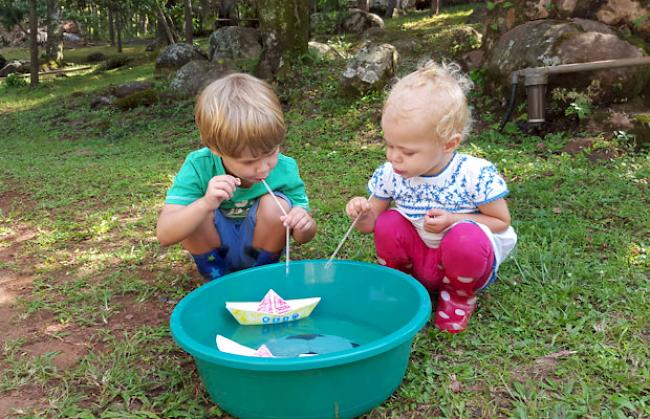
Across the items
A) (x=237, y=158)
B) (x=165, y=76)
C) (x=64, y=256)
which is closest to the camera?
(x=237, y=158)

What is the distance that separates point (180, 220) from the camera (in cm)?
190

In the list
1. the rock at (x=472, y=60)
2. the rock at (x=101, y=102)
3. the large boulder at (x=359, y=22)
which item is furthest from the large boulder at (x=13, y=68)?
the rock at (x=472, y=60)

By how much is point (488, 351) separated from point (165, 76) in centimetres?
908

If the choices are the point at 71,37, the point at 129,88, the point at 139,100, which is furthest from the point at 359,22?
the point at 71,37

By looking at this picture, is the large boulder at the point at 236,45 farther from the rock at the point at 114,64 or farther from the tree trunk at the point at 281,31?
the rock at the point at 114,64

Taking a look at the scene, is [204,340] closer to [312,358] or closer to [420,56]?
[312,358]

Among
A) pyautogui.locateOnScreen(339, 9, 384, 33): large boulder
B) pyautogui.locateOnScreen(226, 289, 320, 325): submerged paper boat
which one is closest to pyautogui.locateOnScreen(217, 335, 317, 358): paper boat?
pyautogui.locateOnScreen(226, 289, 320, 325): submerged paper boat

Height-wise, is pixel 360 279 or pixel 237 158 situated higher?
pixel 237 158

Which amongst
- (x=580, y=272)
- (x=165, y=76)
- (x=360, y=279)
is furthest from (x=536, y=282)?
(x=165, y=76)

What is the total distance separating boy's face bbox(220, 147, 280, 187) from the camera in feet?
6.12

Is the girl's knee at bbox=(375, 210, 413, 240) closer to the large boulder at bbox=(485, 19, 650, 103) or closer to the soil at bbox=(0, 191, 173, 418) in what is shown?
the soil at bbox=(0, 191, 173, 418)

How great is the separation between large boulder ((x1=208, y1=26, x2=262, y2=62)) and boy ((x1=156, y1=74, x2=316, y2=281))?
778cm

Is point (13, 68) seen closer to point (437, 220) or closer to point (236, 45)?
point (236, 45)

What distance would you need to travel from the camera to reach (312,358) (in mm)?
1256
